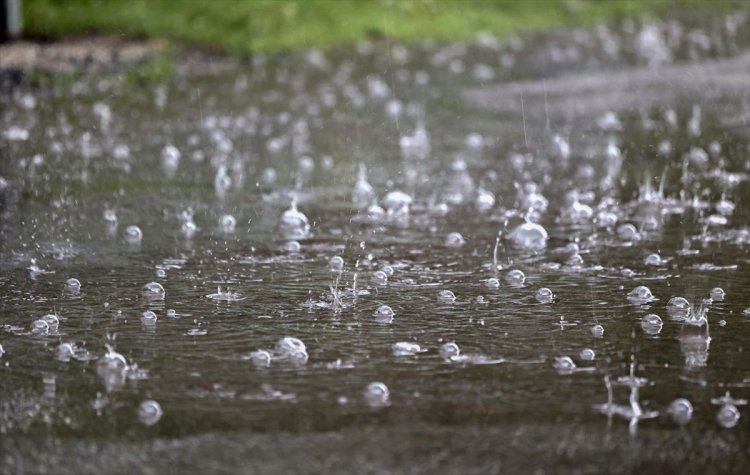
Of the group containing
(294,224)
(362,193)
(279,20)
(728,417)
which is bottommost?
(728,417)

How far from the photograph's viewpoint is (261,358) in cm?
309

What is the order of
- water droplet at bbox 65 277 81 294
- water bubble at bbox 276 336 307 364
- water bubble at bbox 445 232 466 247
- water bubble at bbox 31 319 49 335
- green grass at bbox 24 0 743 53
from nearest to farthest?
water bubble at bbox 276 336 307 364 → water bubble at bbox 31 319 49 335 → water droplet at bbox 65 277 81 294 → water bubble at bbox 445 232 466 247 → green grass at bbox 24 0 743 53

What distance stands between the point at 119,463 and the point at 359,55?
28.6 ft

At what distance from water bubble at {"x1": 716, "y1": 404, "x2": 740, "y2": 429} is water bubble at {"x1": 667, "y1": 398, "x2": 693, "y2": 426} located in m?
0.06

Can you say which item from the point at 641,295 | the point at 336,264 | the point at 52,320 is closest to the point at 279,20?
the point at 336,264

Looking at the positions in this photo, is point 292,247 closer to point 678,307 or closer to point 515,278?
point 515,278

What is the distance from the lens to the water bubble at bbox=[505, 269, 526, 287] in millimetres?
3885

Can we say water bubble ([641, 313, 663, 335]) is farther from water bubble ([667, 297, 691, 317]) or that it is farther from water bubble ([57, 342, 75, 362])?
water bubble ([57, 342, 75, 362])

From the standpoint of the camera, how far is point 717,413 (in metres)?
2.70

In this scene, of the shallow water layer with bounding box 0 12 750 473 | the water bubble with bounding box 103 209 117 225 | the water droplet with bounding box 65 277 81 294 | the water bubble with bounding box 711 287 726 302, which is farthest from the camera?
the water bubble with bounding box 103 209 117 225

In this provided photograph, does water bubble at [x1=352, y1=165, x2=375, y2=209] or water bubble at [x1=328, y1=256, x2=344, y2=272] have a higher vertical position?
water bubble at [x1=352, y1=165, x2=375, y2=209]

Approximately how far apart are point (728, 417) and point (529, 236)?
192cm

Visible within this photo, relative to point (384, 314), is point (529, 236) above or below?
above

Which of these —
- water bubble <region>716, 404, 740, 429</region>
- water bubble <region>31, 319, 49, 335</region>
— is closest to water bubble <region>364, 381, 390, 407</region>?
water bubble <region>716, 404, 740, 429</region>
